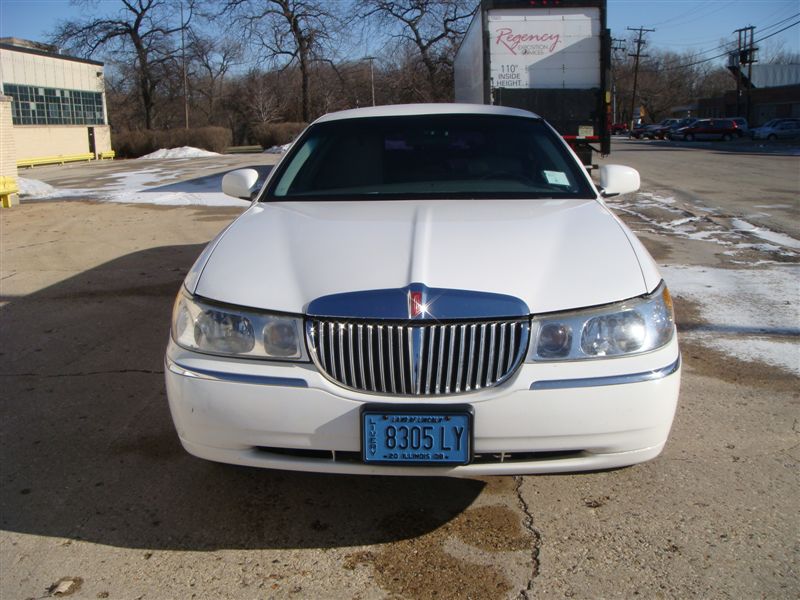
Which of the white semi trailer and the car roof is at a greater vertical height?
the white semi trailer

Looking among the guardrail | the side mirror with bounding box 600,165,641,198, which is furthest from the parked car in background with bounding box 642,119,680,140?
the side mirror with bounding box 600,165,641,198

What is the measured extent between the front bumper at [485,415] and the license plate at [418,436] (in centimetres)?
4

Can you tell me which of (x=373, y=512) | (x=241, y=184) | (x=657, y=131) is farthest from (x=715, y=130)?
(x=373, y=512)

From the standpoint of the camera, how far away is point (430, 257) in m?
2.91

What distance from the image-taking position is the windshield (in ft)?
13.5

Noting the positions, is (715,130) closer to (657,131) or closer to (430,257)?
(657,131)

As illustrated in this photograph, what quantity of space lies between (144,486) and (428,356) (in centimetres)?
152

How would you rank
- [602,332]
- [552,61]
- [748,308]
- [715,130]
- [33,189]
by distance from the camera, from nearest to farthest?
1. [602,332]
2. [748,308]
3. [552,61]
4. [33,189]
5. [715,130]

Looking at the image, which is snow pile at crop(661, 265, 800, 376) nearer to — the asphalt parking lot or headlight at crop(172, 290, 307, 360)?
the asphalt parking lot

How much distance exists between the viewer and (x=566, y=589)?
259 centimetres

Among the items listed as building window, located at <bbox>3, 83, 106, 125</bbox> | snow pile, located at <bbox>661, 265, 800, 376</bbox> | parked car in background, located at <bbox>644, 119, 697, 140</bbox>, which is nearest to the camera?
snow pile, located at <bbox>661, 265, 800, 376</bbox>

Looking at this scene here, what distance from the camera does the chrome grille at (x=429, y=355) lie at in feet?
8.63

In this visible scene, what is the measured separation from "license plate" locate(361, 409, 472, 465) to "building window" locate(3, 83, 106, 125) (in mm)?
31683

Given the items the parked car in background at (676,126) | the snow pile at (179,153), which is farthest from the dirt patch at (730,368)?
the parked car in background at (676,126)
